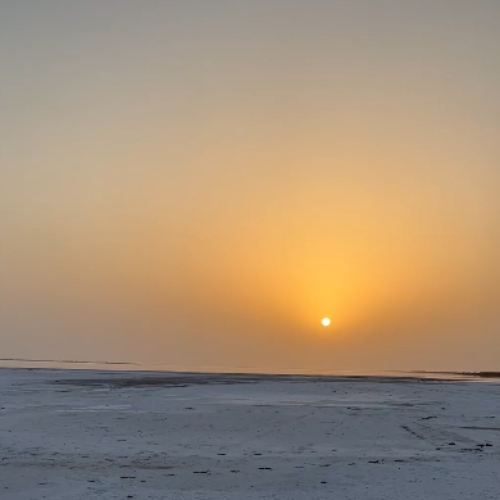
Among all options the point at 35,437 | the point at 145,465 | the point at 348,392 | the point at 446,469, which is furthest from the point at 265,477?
the point at 348,392

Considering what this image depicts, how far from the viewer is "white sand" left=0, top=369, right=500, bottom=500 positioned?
12.4 m

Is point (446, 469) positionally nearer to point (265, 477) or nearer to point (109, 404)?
point (265, 477)

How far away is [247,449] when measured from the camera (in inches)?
672

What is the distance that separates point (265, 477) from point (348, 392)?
77.8 feet

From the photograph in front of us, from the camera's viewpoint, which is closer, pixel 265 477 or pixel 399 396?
pixel 265 477

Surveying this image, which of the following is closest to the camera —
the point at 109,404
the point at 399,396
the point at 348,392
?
the point at 109,404

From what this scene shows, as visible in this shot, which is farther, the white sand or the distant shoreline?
the distant shoreline

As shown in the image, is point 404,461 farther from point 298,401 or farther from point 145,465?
point 298,401

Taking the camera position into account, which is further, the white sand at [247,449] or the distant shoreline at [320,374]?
the distant shoreline at [320,374]

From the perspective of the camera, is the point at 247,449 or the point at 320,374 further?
the point at 320,374

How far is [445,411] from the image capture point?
26438 mm

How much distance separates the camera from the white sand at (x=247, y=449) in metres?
12.4

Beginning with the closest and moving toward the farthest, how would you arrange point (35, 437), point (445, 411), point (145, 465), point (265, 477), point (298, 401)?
1. point (265, 477)
2. point (145, 465)
3. point (35, 437)
4. point (445, 411)
5. point (298, 401)

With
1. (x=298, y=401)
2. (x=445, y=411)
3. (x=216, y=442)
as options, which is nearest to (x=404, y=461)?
(x=216, y=442)
